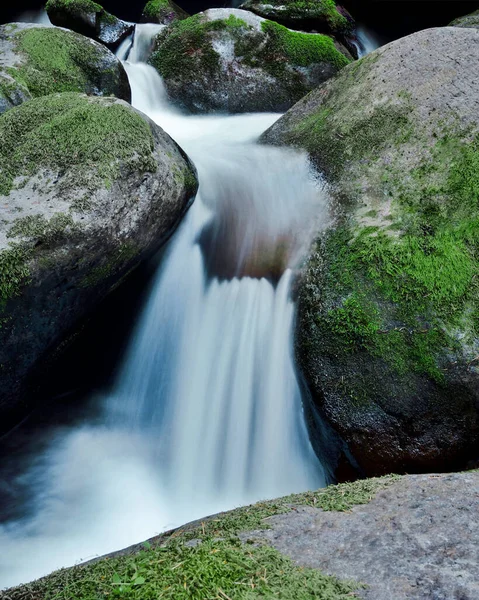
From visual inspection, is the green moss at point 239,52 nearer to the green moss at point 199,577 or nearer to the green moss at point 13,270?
the green moss at point 13,270

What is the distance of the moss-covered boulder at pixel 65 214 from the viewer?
358 centimetres

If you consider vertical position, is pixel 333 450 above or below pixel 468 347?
below

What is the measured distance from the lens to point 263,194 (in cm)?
515

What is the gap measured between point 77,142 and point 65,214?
2.45ft

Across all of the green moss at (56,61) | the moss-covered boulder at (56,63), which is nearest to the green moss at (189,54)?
the moss-covered boulder at (56,63)

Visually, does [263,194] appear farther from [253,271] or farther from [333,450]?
[333,450]

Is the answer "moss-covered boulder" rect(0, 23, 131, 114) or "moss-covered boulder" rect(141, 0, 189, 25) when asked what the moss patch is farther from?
"moss-covered boulder" rect(141, 0, 189, 25)

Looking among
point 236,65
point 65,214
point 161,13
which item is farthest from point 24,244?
point 161,13

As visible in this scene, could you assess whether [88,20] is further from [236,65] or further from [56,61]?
[56,61]

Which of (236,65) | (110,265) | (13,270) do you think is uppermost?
(236,65)

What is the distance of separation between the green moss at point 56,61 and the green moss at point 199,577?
5.91 m

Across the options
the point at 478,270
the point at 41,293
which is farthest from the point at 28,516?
the point at 478,270

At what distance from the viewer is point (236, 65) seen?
8.55 metres

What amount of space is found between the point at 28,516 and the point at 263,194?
12.1ft
